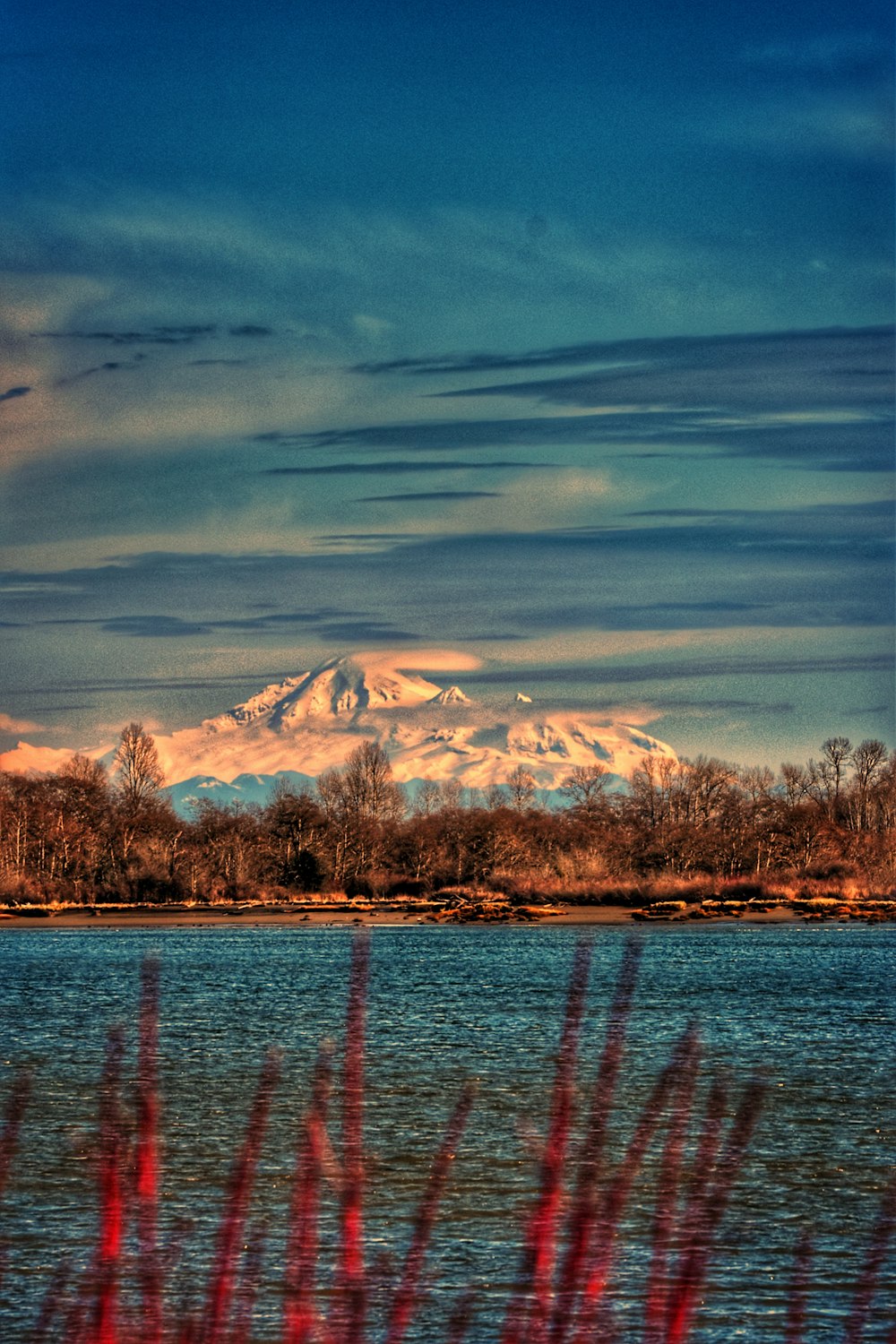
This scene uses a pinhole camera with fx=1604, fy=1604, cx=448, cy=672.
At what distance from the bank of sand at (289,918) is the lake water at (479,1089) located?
108ft

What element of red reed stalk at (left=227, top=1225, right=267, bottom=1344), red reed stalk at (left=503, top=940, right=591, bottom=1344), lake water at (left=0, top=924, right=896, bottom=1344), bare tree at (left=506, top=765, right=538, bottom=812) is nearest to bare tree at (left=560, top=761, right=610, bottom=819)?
bare tree at (left=506, top=765, right=538, bottom=812)

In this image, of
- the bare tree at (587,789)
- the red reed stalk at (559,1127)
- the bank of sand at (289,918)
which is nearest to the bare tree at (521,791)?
the bare tree at (587,789)

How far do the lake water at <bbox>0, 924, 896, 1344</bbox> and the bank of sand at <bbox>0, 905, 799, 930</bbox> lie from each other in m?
33.0

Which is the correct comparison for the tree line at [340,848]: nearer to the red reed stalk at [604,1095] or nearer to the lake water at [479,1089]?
the lake water at [479,1089]

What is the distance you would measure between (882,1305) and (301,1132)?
1236 centimetres

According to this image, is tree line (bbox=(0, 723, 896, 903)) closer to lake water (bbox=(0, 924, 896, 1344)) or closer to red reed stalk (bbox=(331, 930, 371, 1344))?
lake water (bbox=(0, 924, 896, 1344))

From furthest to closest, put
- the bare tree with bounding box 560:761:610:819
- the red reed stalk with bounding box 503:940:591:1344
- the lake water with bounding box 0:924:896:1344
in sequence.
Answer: the bare tree with bounding box 560:761:610:819 < the lake water with bounding box 0:924:896:1344 < the red reed stalk with bounding box 503:940:591:1344

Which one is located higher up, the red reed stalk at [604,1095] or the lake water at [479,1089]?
the red reed stalk at [604,1095]

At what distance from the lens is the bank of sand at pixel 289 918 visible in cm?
10850

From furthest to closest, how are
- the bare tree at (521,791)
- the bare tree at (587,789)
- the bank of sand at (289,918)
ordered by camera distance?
the bare tree at (521,791)
the bare tree at (587,789)
the bank of sand at (289,918)

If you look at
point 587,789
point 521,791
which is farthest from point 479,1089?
point 521,791

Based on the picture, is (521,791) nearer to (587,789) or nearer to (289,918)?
(587,789)

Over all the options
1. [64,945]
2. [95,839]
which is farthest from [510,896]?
[64,945]

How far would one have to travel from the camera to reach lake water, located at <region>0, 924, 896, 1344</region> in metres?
16.3
